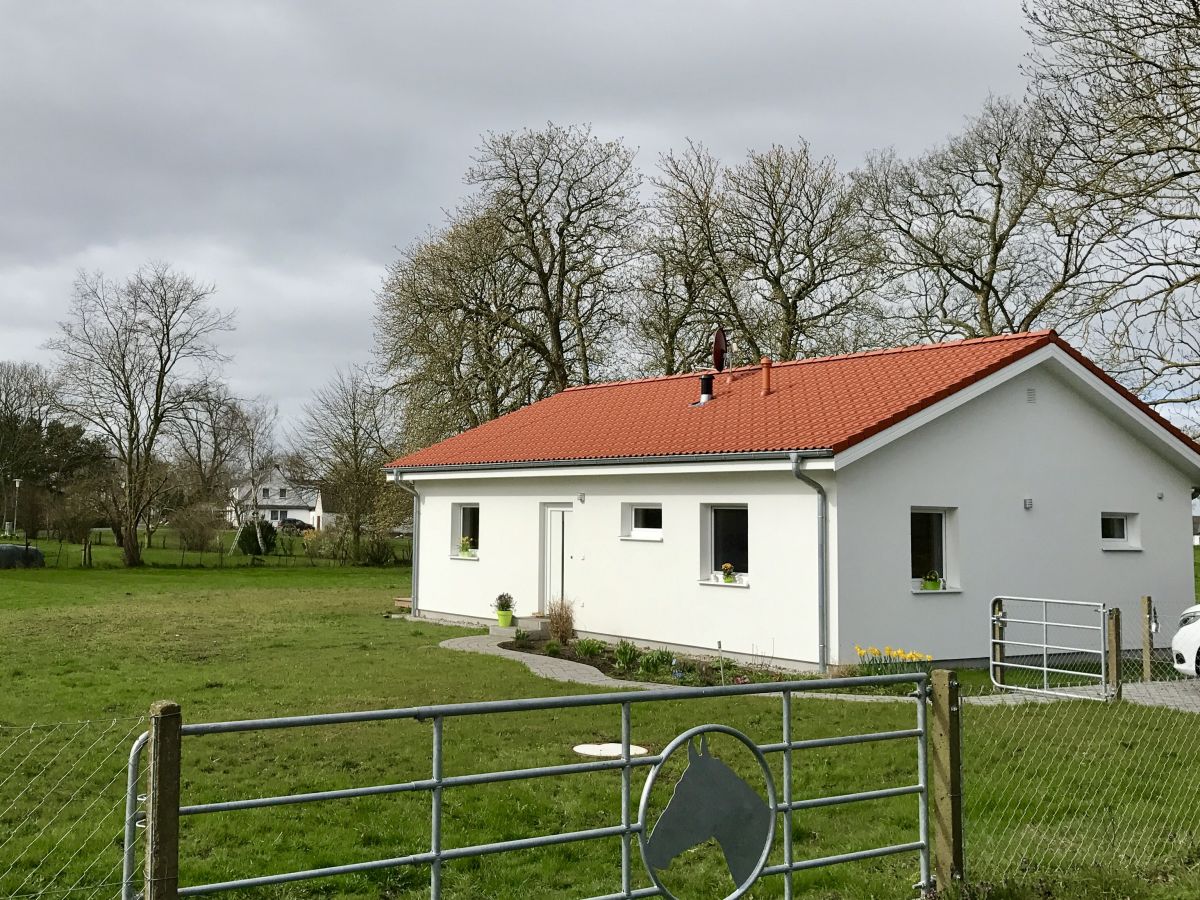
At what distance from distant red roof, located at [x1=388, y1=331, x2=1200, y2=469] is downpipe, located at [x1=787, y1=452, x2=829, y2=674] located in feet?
1.43

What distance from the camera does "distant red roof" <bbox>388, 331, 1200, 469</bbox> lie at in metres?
15.4

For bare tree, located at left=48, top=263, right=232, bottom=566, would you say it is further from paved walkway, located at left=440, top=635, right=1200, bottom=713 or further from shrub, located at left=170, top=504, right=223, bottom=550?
paved walkway, located at left=440, top=635, right=1200, bottom=713

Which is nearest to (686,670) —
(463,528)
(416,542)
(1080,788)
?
(1080,788)

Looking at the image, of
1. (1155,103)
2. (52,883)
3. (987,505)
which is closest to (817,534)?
(987,505)

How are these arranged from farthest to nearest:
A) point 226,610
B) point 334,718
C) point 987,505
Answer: point 226,610 < point 987,505 < point 334,718

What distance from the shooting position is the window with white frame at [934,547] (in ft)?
50.4

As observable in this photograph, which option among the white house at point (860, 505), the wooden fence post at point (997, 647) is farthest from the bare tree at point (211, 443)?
the wooden fence post at point (997, 647)

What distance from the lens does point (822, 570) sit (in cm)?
1444

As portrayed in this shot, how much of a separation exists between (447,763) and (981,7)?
12.2 meters

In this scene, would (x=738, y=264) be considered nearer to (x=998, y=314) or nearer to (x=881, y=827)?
(x=998, y=314)

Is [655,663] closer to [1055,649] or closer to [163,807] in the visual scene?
[1055,649]

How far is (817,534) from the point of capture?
1452 centimetres

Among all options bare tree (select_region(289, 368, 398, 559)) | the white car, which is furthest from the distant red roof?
bare tree (select_region(289, 368, 398, 559))

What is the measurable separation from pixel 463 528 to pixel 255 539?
25.3 meters
